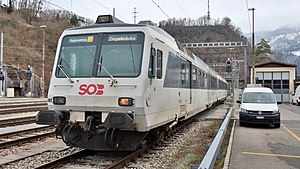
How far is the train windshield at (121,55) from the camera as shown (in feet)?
23.4

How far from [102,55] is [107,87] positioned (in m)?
0.87

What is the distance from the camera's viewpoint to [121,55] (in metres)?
7.27

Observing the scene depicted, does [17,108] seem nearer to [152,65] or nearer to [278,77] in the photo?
[152,65]

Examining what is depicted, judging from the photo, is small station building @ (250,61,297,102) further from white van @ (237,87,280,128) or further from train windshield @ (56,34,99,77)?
train windshield @ (56,34,99,77)

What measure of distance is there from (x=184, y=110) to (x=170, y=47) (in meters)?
2.76

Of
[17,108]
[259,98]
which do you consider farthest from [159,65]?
[17,108]

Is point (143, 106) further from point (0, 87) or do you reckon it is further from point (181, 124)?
point (0, 87)

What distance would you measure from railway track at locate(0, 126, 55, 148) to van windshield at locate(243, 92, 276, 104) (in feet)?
31.0

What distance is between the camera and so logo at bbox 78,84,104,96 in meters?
7.11

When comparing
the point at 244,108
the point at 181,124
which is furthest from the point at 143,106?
the point at 244,108

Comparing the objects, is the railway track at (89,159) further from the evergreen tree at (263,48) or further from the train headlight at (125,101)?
the evergreen tree at (263,48)

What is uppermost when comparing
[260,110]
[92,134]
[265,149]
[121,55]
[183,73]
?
[121,55]

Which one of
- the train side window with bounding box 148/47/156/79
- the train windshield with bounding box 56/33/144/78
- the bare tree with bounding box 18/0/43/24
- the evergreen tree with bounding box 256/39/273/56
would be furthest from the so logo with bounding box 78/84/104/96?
the bare tree with bounding box 18/0/43/24

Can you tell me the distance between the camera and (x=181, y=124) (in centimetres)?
1356
